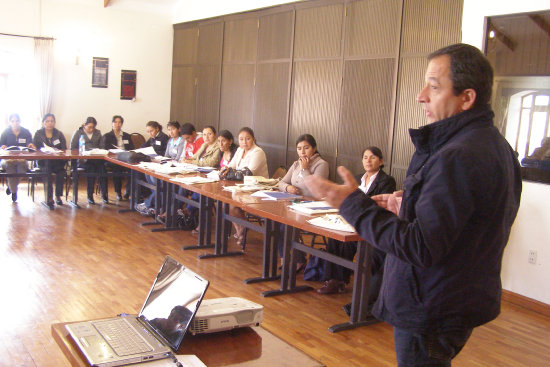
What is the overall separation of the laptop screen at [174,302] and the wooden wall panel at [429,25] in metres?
4.01

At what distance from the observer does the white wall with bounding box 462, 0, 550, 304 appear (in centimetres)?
413

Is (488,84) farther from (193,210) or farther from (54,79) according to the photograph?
(54,79)

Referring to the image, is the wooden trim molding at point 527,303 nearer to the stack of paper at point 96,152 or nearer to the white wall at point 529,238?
the white wall at point 529,238

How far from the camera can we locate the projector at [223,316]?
1.63 m

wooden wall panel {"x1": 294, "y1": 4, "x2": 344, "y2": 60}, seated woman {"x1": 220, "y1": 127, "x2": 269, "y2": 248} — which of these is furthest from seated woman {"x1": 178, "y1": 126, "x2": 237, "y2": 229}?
wooden wall panel {"x1": 294, "y1": 4, "x2": 344, "y2": 60}

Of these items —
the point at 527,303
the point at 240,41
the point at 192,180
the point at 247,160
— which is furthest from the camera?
the point at 240,41

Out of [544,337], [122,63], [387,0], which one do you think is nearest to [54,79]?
[122,63]

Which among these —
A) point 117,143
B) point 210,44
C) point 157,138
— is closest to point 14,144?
point 117,143

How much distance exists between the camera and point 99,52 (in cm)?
927

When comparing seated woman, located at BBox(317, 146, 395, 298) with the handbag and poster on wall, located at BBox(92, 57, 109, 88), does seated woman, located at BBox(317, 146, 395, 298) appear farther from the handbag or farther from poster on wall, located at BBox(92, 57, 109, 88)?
poster on wall, located at BBox(92, 57, 109, 88)

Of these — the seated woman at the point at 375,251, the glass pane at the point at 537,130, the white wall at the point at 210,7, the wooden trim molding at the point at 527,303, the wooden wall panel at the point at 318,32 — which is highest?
the white wall at the point at 210,7

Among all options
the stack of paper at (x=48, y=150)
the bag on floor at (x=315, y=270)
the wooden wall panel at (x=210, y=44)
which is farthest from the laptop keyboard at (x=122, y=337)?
the wooden wall panel at (x=210, y=44)

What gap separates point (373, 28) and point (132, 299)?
382cm

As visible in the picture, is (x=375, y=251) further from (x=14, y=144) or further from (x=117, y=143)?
(x=14, y=144)
